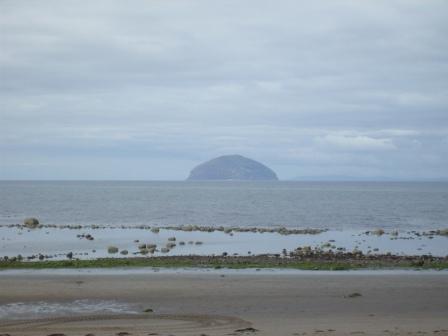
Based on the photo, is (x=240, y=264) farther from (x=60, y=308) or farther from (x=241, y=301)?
(x=60, y=308)

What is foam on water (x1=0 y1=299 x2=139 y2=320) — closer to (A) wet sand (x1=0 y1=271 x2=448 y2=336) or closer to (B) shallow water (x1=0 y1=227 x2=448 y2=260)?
(A) wet sand (x1=0 y1=271 x2=448 y2=336)

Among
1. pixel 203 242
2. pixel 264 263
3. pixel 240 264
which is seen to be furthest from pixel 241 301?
pixel 203 242

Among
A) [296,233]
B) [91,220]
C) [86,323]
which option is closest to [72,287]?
[86,323]

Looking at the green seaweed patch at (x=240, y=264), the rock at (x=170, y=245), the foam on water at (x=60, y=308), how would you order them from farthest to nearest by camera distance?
the rock at (x=170, y=245)
the green seaweed patch at (x=240, y=264)
the foam on water at (x=60, y=308)

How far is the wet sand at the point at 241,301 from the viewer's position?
52.0ft

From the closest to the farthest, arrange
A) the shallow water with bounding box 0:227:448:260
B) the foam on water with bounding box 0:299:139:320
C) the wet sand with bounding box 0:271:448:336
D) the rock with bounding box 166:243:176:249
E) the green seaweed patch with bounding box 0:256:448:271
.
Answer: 1. the wet sand with bounding box 0:271:448:336
2. the foam on water with bounding box 0:299:139:320
3. the green seaweed patch with bounding box 0:256:448:271
4. the shallow water with bounding box 0:227:448:260
5. the rock with bounding box 166:243:176:249

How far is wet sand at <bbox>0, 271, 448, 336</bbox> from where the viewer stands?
52.0 feet

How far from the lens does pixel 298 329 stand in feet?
51.3

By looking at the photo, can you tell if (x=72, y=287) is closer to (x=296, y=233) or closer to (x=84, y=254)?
(x=84, y=254)

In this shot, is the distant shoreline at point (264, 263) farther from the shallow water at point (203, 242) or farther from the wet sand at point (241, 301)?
the shallow water at point (203, 242)

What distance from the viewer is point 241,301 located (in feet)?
65.7

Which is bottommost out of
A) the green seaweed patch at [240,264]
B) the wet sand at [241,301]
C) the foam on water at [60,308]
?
the foam on water at [60,308]

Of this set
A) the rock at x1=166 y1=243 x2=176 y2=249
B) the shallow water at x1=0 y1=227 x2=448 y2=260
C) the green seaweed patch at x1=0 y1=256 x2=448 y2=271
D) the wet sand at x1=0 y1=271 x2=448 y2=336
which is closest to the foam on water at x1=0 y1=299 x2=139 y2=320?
the wet sand at x1=0 y1=271 x2=448 y2=336

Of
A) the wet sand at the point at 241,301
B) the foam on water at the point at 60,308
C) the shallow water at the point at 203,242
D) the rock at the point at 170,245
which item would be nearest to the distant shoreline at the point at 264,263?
the wet sand at the point at 241,301
